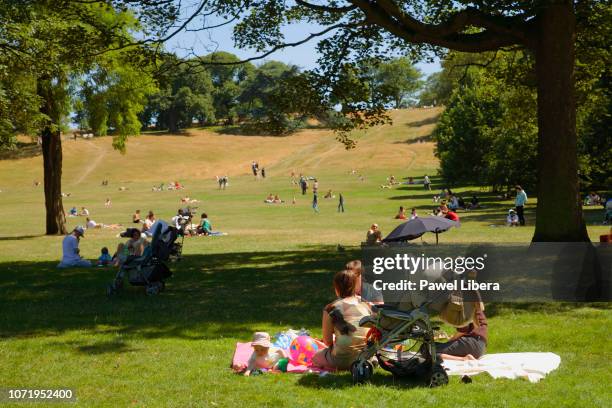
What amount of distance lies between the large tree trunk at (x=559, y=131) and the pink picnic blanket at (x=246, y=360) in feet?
27.7

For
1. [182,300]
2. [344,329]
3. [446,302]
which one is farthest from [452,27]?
[344,329]

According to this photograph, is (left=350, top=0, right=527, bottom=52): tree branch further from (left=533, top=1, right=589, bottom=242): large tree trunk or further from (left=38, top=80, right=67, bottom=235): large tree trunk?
(left=38, top=80, right=67, bottom=235): large tree trunk

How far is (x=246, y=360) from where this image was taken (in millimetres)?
7824

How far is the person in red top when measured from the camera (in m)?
7.54

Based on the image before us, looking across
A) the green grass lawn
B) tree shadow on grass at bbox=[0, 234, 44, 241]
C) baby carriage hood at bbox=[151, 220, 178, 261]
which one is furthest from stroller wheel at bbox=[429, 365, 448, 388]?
tree shadow on grass at bbox=[0, 234, 44, 241]

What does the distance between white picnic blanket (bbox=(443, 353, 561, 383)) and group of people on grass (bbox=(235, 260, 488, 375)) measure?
149 millimetres

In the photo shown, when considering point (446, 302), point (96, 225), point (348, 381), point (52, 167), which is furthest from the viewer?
point (96, 225)

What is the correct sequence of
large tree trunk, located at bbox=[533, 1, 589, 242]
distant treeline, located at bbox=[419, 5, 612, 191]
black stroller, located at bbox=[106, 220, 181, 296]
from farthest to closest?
distant treeline, located at bbox=[419, 5, 612, 191]
large tree trunk, located at bbox=[533, 1, 589, 242]
black stroller, located at bbox=[106, 220, 181, 296]

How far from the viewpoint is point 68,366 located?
8.02 m

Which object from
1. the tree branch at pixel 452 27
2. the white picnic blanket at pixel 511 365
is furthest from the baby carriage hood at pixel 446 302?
the tree branch at pixel 452 27

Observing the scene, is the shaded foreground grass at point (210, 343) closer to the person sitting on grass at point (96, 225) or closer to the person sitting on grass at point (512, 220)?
the person sitting on grass at point (512, 220)

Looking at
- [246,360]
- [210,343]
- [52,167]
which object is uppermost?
[52,167]

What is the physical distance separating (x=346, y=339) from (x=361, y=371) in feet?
1.53

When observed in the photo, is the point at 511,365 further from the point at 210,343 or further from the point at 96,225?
the point at 96,225
